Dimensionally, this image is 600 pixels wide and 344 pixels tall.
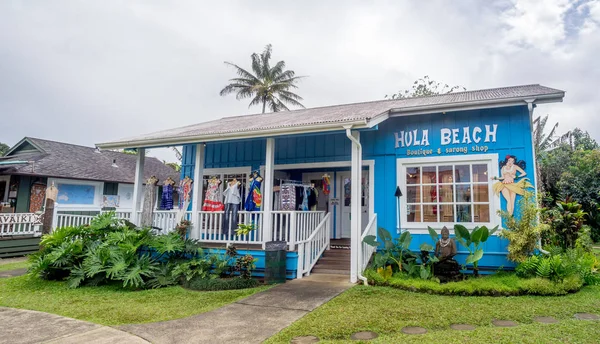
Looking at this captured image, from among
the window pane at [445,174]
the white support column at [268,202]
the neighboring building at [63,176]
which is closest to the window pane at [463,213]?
the window pane at [445,174]

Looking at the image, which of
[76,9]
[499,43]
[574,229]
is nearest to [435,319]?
[574,229]

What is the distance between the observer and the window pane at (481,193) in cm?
707

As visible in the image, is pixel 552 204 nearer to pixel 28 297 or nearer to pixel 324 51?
pixel 324 51

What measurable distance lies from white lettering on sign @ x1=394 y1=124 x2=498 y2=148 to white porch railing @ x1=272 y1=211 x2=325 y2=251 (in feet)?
8.63

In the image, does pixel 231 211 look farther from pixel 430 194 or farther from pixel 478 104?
pixel 478 104

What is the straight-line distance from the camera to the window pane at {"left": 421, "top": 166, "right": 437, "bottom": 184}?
7516 mm

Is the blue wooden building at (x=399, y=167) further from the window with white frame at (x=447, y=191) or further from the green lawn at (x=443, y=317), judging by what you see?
the green lawn at (x=443, y=317)

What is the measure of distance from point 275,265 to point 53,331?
3469 millimetres

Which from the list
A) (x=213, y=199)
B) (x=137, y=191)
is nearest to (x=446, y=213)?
(x=213, y=199)

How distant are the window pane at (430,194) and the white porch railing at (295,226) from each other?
8.03 ft

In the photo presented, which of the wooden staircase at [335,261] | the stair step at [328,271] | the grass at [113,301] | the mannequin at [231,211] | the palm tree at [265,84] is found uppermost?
the palm tree at [265,84]

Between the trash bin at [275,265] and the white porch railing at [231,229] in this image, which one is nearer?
the trash bin at [275,265]

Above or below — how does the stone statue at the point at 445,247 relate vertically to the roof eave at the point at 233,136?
below

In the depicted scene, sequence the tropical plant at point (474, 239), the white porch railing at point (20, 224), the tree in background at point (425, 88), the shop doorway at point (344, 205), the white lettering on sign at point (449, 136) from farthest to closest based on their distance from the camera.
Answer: the tree in background at point (425, 88) < the white porch railing at point (20, 224) < the shop doorway at point (344, 205) < the white lettering on sign at point (449, 136) < the tropical plant at point (474, 239)
